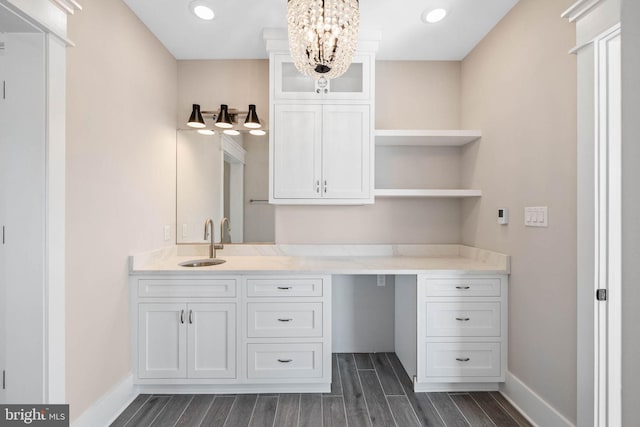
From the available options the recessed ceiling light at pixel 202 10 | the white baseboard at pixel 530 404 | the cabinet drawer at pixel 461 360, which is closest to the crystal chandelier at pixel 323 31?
the recessed ceiling light at pixel 202 10

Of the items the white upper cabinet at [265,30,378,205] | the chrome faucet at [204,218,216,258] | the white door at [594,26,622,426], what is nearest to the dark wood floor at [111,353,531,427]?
the white door at [594,26,622,426]

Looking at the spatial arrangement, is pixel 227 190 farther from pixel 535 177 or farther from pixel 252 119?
pixel 535 177

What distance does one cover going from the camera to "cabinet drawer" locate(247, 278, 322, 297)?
7.25 ft

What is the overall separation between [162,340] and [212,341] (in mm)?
328

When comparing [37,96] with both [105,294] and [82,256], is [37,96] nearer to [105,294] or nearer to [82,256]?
[82,256]

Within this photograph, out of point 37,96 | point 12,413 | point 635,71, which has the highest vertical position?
point 37,96

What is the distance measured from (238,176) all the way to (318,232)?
83 centimetres

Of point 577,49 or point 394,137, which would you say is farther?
point 394,137

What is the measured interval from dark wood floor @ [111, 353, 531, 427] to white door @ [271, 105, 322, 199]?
139 cm

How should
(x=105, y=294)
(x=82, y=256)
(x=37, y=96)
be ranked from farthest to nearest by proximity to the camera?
(x=105, y=294), (x=82, y=256), (x=37, y=96)

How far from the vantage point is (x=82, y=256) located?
5.68 ft

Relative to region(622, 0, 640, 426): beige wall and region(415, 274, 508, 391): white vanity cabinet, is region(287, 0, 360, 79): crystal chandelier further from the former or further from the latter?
region(415, 274, 508, 391): white vanity cabinet

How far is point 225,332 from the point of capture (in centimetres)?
220

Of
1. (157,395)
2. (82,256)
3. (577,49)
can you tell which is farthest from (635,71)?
(157,395)
